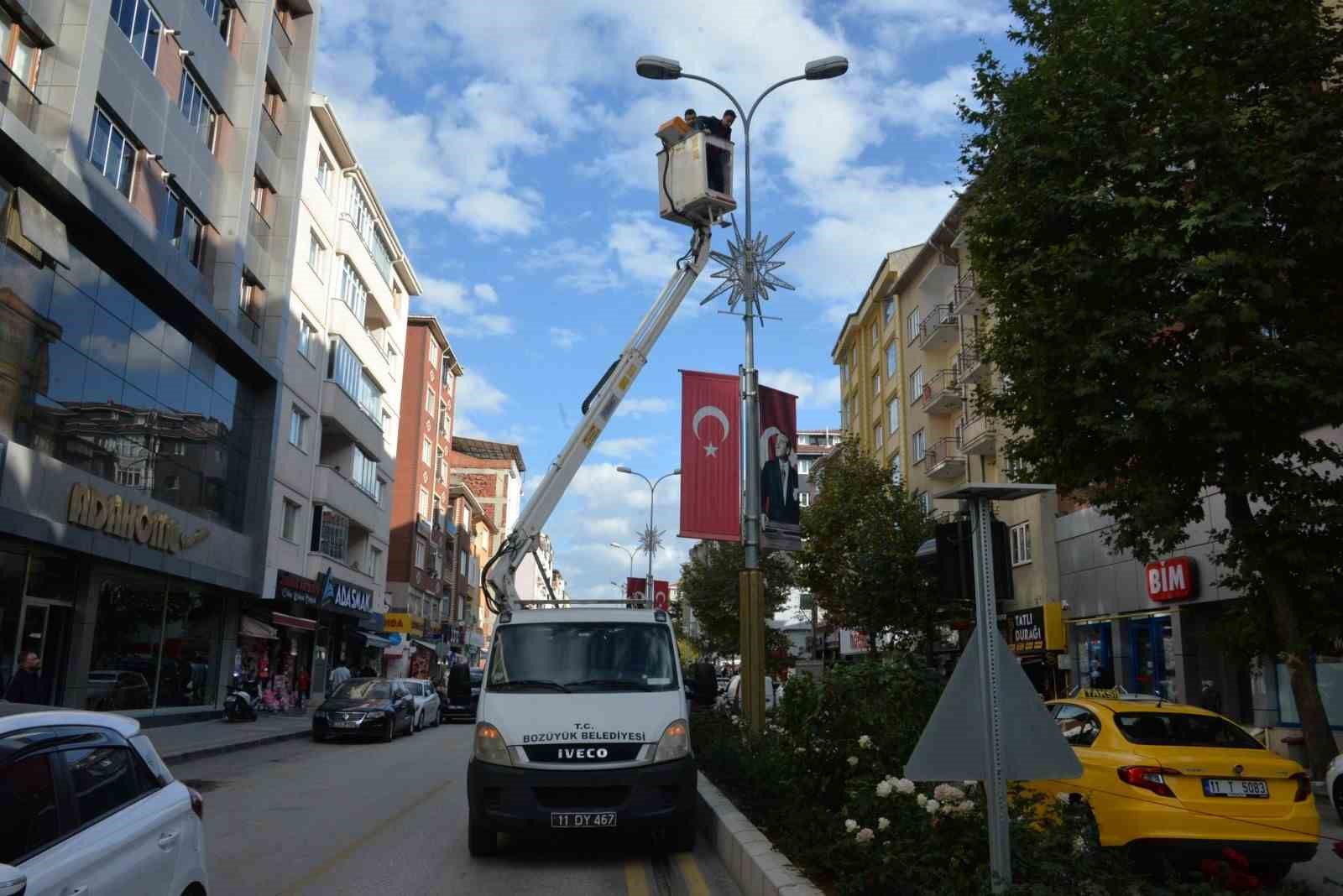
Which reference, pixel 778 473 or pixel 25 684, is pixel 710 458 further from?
pixel 25 684

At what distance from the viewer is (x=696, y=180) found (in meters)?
16.5

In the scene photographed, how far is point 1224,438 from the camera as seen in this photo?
1251 centimetres

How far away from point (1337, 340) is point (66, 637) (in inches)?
882

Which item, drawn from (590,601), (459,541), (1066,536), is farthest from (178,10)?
(459,541)

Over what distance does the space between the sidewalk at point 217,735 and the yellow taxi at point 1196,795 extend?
14588 millimetres

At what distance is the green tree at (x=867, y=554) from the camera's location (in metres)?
31.4

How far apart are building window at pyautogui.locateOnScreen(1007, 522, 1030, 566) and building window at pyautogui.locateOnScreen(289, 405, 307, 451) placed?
22054mm

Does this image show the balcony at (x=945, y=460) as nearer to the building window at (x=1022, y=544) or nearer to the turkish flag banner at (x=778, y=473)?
the building window at (x=1022, y=544)

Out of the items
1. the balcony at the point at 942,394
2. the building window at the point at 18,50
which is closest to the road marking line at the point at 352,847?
the building window at the point at 18,50

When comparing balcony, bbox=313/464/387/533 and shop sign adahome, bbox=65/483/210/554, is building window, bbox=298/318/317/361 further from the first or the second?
shop sign adahome, bbox=65/483/210/554

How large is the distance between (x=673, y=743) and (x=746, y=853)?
156 centimetres

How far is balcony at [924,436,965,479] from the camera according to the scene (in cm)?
3991

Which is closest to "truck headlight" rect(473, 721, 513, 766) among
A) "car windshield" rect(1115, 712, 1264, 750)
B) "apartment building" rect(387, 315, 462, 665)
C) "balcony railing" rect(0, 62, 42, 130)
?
"car windshield" rect(1115, 712, 1264, 750)

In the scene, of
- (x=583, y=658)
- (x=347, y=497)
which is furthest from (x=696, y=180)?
(x=347, y=497)
